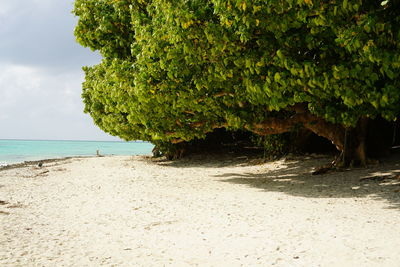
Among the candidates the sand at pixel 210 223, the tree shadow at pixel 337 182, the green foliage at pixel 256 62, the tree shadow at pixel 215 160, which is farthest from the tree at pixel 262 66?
the tree shadow at pixel 215 160

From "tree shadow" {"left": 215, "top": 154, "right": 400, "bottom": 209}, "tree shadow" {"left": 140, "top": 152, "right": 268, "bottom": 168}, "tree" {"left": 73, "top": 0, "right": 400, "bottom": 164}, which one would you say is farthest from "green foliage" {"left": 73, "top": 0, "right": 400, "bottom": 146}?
"tree shadow" {"left": 140, "top": 152, "right": 268, "bottom": 168}

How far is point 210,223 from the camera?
25.2 feet

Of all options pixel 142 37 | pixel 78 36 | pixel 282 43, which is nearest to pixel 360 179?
pixel 282 43

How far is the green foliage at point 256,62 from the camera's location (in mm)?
8508

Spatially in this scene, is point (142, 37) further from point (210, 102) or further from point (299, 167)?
point (299, 167)

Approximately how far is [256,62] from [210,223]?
487 centimetres

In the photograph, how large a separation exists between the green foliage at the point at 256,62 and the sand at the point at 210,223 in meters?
2.63

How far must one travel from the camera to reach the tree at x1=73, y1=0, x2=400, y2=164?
28.0 feet

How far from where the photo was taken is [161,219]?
831cm

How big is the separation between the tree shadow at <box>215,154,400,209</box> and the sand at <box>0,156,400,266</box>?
3cm

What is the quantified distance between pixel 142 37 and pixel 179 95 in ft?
7.77

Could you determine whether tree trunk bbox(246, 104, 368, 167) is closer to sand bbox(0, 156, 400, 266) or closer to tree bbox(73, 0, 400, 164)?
tree bbox(73, 0, 400, 164)

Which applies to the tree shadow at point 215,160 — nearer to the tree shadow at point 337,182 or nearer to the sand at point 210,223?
the tree shadow at point 337,182

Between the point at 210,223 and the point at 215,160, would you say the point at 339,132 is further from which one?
the point at 215,160
